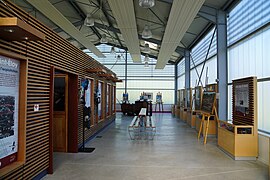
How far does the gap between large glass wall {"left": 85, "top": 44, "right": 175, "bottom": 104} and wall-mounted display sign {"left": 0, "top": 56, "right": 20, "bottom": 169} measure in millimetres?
16077

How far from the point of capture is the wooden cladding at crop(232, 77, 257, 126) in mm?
4945

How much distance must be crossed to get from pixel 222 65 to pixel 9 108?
6402mm

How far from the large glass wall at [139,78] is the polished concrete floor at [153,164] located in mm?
12541

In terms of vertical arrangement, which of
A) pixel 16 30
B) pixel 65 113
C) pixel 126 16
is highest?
pixel 126 16

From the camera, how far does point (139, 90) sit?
19.3 m

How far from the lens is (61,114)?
19.0 ft

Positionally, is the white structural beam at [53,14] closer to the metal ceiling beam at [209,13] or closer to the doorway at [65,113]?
the doorway at [65,113]

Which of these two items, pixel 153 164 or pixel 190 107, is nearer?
pixel 153 164

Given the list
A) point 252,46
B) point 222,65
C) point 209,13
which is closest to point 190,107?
point 222,65

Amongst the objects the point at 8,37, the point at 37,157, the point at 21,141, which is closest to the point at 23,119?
the point at 21,141

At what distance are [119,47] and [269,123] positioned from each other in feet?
48.6

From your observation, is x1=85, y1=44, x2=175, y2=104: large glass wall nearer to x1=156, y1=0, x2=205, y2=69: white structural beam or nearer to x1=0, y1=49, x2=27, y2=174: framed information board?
x1=156, y1=0, x2=205, y2=69: white structural beam

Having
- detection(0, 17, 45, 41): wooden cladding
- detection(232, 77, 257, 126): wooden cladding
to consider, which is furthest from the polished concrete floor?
detection(0, 17, 45, 41): wooden cladding

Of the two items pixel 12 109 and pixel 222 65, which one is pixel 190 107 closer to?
pixel 222 65
